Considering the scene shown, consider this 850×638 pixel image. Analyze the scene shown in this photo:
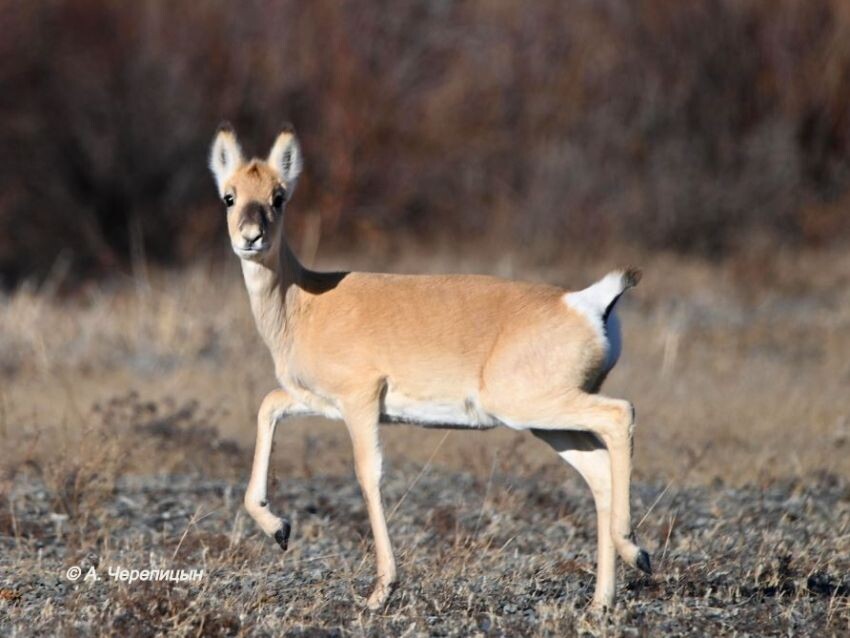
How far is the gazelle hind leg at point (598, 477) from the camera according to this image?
7.57 m

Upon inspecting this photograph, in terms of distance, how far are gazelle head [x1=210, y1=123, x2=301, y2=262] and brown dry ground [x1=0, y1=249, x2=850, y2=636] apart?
166 centimetres

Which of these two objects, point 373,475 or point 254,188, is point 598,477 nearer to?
point 373,475

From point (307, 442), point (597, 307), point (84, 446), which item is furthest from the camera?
point (307, 442)

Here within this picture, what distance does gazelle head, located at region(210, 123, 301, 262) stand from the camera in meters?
8.02

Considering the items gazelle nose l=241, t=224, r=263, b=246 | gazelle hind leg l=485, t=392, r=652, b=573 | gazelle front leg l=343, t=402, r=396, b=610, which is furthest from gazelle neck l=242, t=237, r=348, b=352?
gazelle hind leg l=485, t=392, r=652, b=573

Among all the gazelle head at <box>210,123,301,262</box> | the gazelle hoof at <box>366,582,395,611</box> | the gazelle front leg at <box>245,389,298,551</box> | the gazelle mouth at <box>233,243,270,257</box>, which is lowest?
the gazelle hoof at <box>366,582,395,611</box>

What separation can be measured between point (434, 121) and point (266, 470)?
2170 cm

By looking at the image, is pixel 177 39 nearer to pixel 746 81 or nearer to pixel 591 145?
pixel 591 145

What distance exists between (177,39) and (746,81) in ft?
33.4

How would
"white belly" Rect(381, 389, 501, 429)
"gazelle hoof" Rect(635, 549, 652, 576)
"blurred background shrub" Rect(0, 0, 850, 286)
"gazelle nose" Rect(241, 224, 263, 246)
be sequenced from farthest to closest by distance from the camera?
"blurred background shrub" Rect(0, 0, 850, 286)
"gazelle nose" Rect(241, 224, 263, 246)
"white belly" Rect(381, 389, 501, 429)
"gazelle hoof" Rect(635, 549, 652, 576)

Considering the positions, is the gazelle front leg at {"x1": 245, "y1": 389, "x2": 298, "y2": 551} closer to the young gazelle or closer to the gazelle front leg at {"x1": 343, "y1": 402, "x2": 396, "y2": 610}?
the young gazelle

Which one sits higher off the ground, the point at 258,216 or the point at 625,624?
the point at 258,216

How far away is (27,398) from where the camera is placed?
1456 cm

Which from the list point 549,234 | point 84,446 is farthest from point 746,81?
point 84,446
